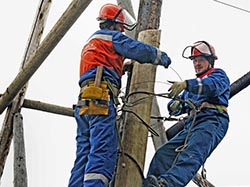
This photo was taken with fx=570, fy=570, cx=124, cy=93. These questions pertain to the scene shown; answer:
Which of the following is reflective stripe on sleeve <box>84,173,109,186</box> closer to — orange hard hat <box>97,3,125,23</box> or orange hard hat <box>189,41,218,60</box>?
orange hard hat <box>97,3,125,23</box>

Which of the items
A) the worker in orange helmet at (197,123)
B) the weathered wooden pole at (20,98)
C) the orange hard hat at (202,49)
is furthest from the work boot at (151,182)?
the weathered wooden pole at (20,98)

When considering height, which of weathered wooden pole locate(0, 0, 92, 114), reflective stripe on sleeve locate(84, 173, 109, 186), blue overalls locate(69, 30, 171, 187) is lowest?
Result: reflective stripe on sleeve locate(84, 173, 109, 186)

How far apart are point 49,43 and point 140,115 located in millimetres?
1046

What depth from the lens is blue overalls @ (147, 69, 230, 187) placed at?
4.07m

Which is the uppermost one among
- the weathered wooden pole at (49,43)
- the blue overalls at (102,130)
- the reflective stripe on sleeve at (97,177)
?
the weathered wooden pole at (49,43)

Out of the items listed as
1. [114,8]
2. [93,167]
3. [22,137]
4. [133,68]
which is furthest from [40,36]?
[93,167]

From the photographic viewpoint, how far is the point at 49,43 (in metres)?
4.42

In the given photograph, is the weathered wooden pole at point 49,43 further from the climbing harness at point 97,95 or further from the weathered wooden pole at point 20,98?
the climbing harness at point 97,95

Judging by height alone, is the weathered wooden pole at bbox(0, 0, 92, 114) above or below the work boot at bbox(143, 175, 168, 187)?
above

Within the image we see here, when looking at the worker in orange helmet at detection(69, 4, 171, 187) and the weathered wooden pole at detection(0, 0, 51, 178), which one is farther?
the weathered wooden pole at detection(0, 0, 51, 178)

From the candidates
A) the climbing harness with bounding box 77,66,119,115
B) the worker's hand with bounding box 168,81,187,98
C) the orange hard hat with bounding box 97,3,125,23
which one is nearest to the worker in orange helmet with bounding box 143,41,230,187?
the worker's hand with bounding box 168,81,187,98

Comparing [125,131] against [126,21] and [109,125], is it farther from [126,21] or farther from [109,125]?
[126,21]

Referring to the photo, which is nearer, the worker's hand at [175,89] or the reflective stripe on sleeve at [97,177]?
the reflective stripe on sleeve at [97,177]

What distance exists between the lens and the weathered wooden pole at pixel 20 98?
5785mm
